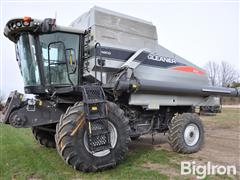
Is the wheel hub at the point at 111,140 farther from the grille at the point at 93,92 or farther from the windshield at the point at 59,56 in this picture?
the windshield at the point at 59,56

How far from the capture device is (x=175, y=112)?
293 inches

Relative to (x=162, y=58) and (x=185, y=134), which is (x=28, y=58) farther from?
(x=185, y=134)

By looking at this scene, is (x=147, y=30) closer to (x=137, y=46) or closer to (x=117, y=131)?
(x=137, y=46)

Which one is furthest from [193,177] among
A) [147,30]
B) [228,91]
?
[228,91]

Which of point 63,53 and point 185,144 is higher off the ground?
point 63,53

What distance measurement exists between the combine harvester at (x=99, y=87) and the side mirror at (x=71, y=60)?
0.8 inches

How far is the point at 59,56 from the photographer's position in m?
5.33

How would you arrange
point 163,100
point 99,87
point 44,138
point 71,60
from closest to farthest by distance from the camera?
1. point 99,87
2. point 71,60
3. point 163,100
4. point 44,138

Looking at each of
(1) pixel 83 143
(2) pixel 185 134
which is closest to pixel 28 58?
(1) pixel 83 143

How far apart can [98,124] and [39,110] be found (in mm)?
1264

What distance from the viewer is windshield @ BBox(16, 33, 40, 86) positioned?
5125mm

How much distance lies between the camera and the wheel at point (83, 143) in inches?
167

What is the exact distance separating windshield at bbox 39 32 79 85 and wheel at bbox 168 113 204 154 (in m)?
2.76

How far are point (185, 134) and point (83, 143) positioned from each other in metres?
3.12
